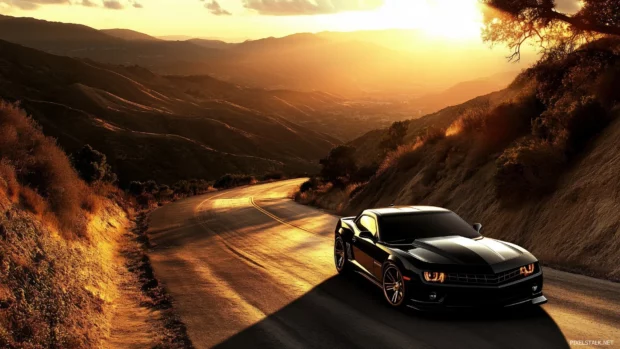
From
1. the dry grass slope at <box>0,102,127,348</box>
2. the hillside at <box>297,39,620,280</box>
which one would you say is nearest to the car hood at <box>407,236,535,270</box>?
the hillside at <box>297,39,620,280</box>

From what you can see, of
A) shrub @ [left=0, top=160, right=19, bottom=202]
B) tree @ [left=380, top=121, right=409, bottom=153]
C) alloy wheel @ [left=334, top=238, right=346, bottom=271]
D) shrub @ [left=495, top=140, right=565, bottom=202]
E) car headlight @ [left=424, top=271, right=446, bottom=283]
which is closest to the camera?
car headlight @ [left=424, top=271, right=446, bottom=283]

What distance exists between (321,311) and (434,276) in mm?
2031

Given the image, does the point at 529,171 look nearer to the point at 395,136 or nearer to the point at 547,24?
the point at 547,24

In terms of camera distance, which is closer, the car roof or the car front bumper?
the car front bumper

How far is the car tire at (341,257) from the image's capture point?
11.2 metres

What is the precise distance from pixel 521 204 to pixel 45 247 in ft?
37.8

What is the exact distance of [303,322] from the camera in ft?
27.7

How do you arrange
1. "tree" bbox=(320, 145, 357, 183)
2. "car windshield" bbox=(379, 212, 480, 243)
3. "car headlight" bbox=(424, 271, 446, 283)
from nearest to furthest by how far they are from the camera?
1. "car headlight" bbox=(424, 271, 446, 283)
2. "car windshield" bbox=(379, 212, 480, 243)
3. "tree" bbox=(320, 145, 357, 183)

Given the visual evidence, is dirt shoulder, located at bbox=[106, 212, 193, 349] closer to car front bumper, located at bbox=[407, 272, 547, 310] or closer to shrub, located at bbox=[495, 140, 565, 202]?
car front bumper, located at bbox=[407, 272, 547, 310]

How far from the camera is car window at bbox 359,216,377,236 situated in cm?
1005

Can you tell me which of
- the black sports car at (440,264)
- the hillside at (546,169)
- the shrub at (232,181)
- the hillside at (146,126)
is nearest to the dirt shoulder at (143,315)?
the black sports car at (440,264)

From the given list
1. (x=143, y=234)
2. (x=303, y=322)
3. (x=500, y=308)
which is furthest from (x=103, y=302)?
(x=143, y=234)

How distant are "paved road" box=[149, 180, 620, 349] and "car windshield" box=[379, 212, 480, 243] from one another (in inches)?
45.8

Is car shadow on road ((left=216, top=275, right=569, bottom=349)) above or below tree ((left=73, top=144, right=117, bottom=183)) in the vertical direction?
above
